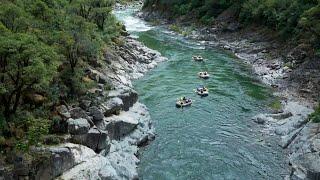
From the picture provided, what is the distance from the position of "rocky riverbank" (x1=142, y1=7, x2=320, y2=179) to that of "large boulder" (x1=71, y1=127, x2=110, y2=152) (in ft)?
43.8

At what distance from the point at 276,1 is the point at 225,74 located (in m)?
19.4

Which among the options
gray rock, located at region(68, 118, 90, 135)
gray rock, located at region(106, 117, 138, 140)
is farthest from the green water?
gray rock, located at region(68, 118, 90, 135)

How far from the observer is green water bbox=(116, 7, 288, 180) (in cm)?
3053

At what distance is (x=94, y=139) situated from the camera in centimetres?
2967

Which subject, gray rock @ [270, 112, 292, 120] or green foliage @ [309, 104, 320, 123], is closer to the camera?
green foliage @ [309, 104, 320, 123]

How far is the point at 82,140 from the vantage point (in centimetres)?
2911

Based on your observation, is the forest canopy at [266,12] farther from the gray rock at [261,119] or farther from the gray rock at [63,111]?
the gray rock at [63,111]

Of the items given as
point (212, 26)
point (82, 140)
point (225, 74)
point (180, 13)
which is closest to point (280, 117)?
point (225, 74)

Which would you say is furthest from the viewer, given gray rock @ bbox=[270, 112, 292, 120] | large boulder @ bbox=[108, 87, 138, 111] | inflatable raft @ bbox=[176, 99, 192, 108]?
inflatable raft @ bbox=[176, 99, 192, 108]

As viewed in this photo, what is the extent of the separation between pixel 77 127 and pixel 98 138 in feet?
5.68

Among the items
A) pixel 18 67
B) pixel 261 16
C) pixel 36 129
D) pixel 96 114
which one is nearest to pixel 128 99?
pixel 96 114

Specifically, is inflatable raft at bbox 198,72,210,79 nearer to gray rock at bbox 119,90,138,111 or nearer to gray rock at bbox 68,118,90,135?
gray rock at bbox 119,90,138,111

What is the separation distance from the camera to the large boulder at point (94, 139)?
29.0m

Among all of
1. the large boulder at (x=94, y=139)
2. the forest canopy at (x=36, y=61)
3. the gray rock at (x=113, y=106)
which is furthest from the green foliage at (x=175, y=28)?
the large boulder at (x=94, y=139)
